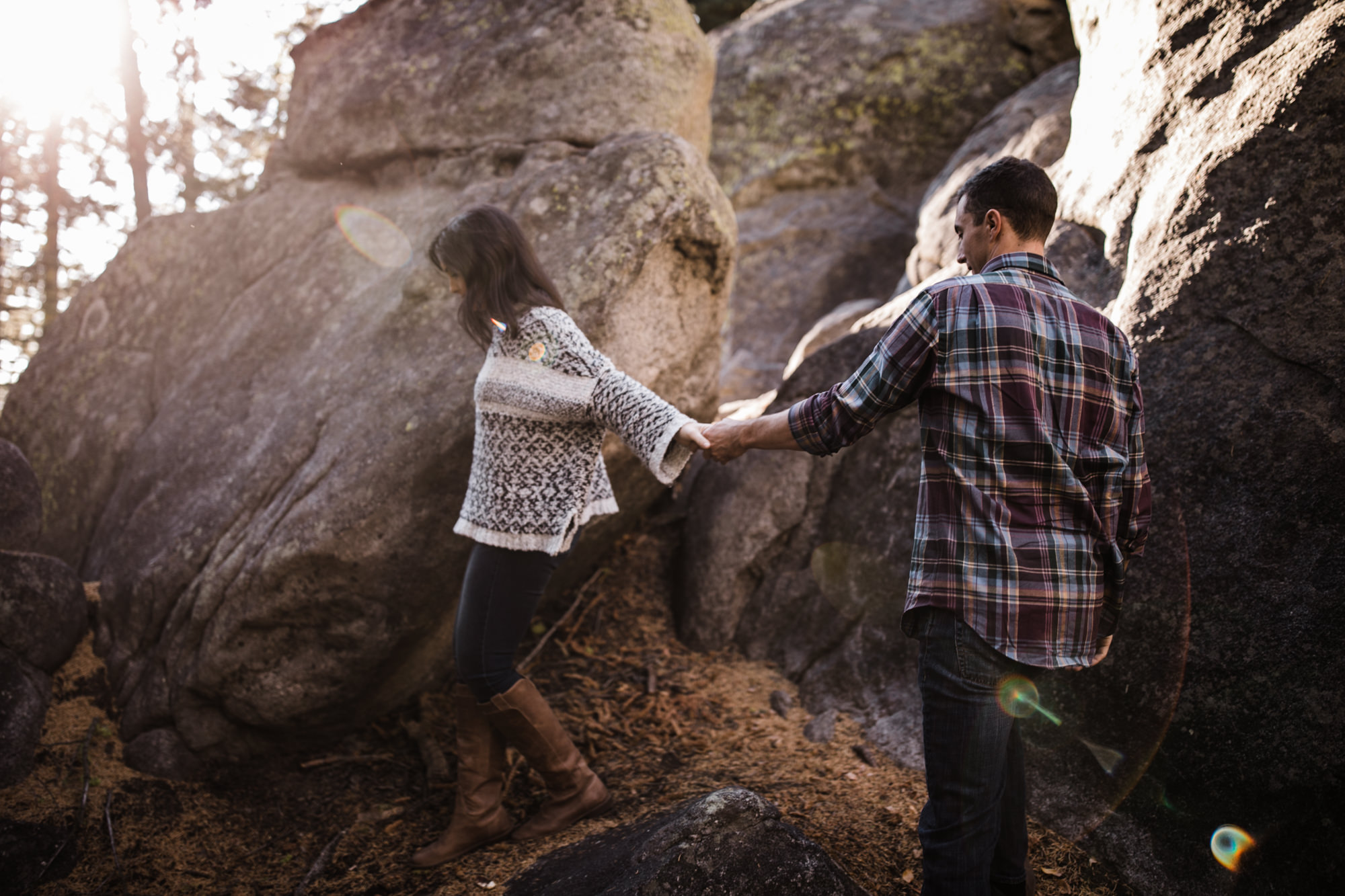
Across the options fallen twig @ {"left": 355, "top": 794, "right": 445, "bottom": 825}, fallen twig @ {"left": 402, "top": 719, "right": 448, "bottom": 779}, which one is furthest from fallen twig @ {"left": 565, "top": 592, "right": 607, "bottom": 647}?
fallen twig @ {"left": 355, "top": 794, "right": 445, "bottom": 825}

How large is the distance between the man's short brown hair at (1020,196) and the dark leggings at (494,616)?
2.09 meters

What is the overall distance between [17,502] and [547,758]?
352 centimetres

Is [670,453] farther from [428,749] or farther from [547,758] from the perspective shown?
[428,749]

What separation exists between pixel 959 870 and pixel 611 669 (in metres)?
2.64

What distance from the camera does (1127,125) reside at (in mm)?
3779

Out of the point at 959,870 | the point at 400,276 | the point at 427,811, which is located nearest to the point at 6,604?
the point at 427,811

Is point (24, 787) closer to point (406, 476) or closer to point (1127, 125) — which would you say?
point (406, 476)

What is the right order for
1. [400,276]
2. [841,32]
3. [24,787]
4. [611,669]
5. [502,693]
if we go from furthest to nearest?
[841,32] < [400,276] < [611,669] < [24,787] < [502,693]

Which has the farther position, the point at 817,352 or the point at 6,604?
the point at 817,352

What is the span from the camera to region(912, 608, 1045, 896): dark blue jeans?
6.72 feet

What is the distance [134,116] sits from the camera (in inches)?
381

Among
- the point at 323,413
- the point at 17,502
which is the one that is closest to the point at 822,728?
the point at 323,413

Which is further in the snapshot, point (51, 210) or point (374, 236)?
point (51, 210)

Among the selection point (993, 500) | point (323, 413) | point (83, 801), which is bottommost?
point (83, 801)
